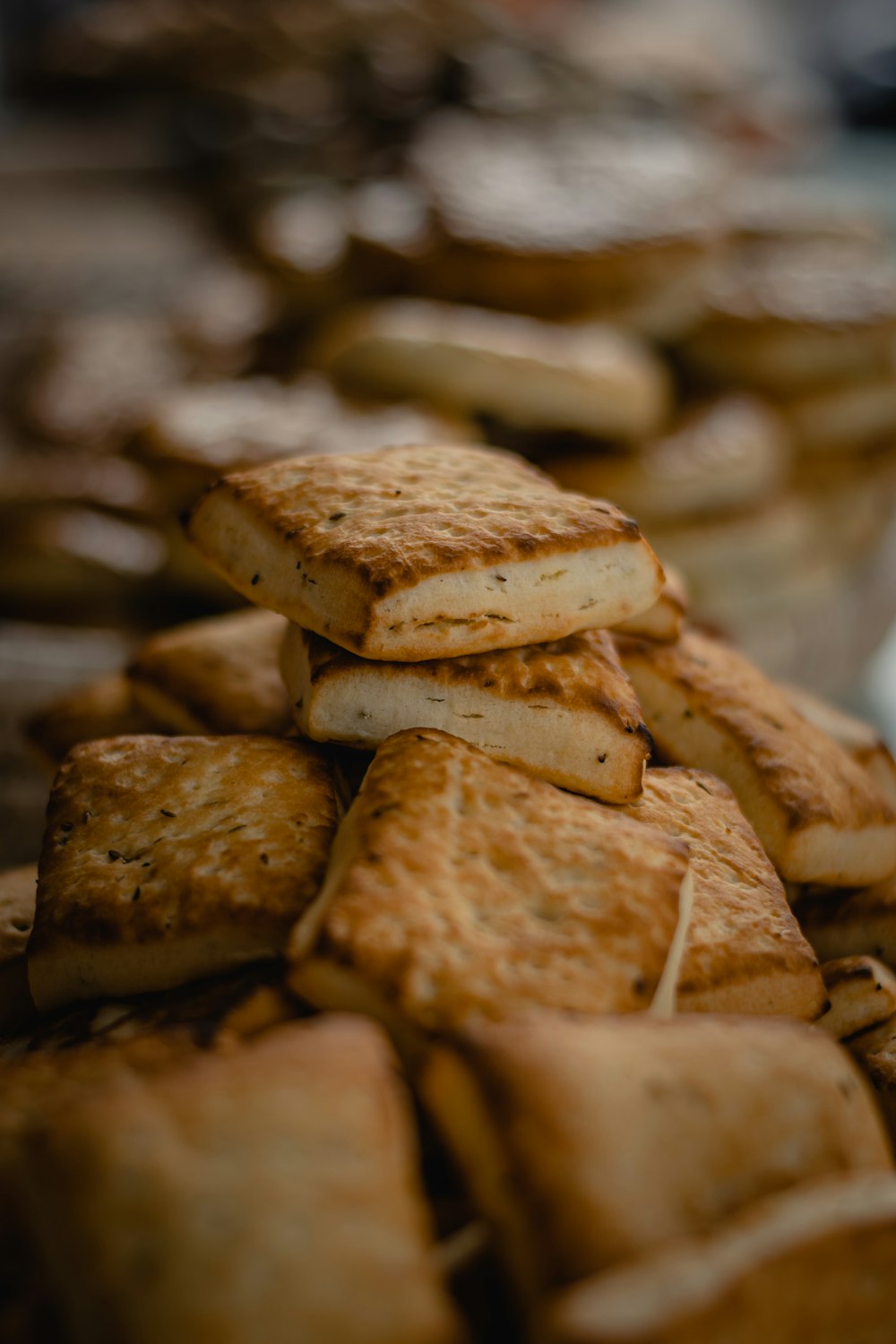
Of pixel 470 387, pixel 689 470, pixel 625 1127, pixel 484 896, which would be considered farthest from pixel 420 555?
pixel 689 470

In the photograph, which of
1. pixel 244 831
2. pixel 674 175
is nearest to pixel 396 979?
pixel 244 831

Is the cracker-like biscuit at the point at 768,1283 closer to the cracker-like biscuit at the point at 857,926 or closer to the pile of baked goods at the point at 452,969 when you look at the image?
the pile of baked goods at the point at 452,969

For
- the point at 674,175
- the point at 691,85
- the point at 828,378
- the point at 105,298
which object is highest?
the point at 691,85

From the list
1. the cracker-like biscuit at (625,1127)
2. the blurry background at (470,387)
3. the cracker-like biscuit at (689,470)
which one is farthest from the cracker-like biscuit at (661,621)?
A: the cracker-like biscuit at (689,470)

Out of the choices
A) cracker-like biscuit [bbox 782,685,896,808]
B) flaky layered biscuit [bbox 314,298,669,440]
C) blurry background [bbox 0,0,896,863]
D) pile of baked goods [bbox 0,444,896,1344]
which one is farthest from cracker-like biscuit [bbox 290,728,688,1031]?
flaky layered biscuit [bbox 314,298,669,440]

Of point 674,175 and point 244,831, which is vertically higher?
point 674,175

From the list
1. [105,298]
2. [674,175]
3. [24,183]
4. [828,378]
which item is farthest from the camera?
[24,183]

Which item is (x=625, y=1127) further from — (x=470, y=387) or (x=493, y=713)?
(x=470, y=387)

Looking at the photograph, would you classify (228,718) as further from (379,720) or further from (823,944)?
(823,944)
